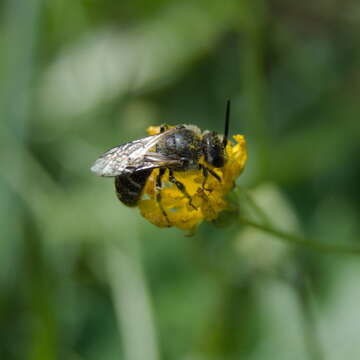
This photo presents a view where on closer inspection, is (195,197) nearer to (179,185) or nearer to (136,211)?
(179,185)

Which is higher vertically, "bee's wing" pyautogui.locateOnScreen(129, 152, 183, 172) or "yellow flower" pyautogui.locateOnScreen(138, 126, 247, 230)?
"bee's wing" pyautogui.locateOnScreen(129, 152, 183, 172)

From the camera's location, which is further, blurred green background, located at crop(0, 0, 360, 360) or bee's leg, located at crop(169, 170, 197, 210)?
blurred green background, located at crop(0, 0, 360, 360)

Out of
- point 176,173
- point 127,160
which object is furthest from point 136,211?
point 127,160

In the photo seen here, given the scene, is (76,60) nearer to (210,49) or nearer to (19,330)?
(210,49)

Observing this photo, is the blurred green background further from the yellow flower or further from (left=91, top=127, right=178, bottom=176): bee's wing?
(left=91, top=127, right=178, bottom=176): bee's wing

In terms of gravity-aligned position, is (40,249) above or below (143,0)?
below

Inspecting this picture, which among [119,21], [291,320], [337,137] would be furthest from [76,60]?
[291,320]

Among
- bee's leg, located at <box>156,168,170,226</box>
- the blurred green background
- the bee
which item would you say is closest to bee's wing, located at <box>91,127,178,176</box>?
the bee
